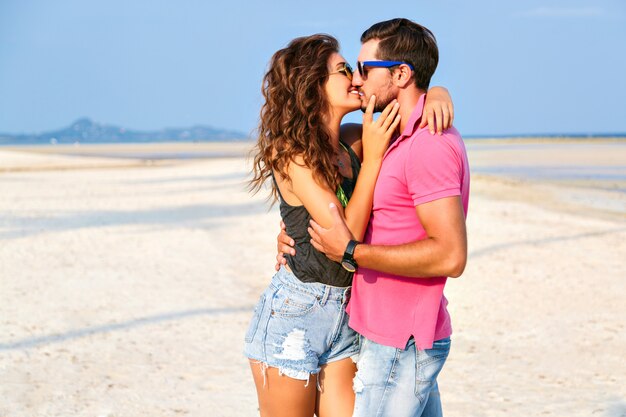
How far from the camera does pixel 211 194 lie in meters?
22.2

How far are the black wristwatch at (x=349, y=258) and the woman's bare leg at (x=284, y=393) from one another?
0.60 metres

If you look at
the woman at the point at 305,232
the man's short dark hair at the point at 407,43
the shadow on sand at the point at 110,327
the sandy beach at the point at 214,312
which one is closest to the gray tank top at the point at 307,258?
the woman at the point at 305,232

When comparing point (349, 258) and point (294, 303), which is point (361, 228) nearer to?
point (349, 258)

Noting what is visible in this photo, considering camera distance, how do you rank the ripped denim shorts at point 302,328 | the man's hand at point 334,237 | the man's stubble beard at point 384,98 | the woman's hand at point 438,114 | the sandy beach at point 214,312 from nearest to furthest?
the woman's hand at point 438,114, the man's hand at point 334,237, the man's stubble beard at point 384,98, the ripped denim shorts at point 302,328, the sandy beach at point 214,312

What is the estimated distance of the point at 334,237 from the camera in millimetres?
2896

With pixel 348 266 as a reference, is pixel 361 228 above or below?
above

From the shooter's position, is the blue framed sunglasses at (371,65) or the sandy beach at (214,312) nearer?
the blue framed sunglasses at (371,65)

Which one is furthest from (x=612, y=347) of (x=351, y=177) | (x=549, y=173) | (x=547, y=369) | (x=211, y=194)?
(x=549, y=173)

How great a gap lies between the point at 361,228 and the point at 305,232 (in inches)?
13.4

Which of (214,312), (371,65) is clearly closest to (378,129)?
(371,65)

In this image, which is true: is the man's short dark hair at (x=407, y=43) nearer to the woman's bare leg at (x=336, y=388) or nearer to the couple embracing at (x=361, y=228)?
the couple embracing at (x=361, y=228)

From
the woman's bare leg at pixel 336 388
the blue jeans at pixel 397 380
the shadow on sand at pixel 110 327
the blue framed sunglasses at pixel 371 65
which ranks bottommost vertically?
the shadow on sand at pixel 110 327

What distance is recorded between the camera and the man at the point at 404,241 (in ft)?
8.70

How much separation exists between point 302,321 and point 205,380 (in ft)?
10.4
